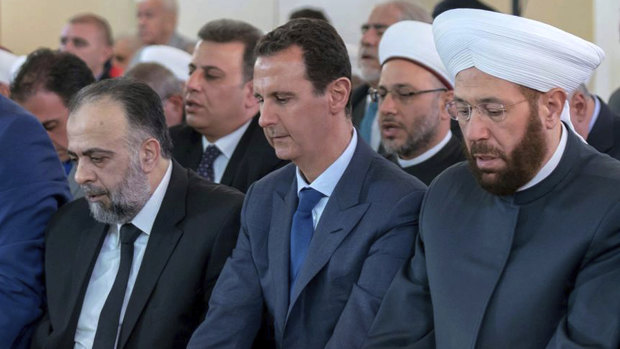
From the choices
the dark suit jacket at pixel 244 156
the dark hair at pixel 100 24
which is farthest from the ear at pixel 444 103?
the dark hair at pixel 100 24

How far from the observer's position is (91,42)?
7.76 metres

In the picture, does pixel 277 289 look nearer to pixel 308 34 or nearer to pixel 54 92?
pixel 308 34

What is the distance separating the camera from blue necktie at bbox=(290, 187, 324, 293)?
133 inches

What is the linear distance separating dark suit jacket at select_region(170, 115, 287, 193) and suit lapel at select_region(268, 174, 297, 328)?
100cm

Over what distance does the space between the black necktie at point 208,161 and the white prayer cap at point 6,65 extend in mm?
1342

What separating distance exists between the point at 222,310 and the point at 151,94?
0.88 meters

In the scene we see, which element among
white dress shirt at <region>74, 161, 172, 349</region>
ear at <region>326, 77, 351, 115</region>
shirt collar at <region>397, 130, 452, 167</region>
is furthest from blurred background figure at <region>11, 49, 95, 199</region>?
ear at <region>326, 77, 351, 115</region>

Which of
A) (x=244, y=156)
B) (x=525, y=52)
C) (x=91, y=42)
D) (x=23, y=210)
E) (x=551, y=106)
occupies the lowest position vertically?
(x=91, y=42)

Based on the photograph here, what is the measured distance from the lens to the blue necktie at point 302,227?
3381 millimetres

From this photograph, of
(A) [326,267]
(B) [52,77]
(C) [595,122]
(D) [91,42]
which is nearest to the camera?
(A) [326,267]

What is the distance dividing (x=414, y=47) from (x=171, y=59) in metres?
2.11

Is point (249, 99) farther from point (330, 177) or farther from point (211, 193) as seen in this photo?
point (330, 177)

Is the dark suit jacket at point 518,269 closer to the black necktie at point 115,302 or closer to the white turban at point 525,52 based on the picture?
the white turban at point 525,52

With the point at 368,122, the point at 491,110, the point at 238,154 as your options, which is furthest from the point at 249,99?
the point at 491,110
